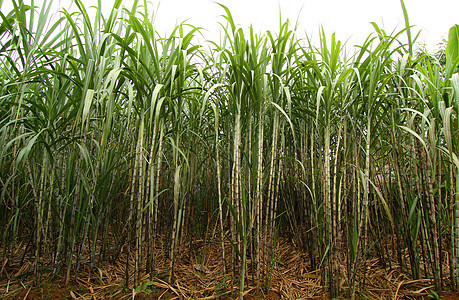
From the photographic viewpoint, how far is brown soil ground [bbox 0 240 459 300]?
102cm

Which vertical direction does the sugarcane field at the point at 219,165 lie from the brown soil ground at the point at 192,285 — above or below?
above

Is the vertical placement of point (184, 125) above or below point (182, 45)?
below

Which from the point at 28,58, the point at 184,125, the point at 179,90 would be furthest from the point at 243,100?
the point at 28,58

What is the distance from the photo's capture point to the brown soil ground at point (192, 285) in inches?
40.3

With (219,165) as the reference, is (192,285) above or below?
below

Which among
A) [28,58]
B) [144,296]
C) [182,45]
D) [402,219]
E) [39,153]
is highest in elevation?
[182,45]

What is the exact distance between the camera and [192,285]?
1145 mm

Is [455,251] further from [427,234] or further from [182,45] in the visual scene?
[182,45]

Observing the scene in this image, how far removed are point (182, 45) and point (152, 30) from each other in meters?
0.14

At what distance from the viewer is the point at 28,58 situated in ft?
3.36

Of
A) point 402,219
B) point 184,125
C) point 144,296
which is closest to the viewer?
point 144,296

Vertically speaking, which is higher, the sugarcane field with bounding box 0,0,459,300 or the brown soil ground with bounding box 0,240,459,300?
the sugarcane field with bounding box 0,0,459,300

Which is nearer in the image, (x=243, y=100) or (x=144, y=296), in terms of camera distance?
(x=144, y=296)

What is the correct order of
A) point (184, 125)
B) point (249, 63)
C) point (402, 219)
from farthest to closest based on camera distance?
point (184, 125) → point (402, 219) → point (249, 63)
